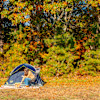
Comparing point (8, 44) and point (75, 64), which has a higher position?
point (8, 44)

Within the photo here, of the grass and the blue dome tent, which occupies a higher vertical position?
the blue dome tent

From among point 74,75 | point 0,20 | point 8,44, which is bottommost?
point 74,75

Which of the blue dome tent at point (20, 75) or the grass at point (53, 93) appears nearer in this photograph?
the grass at point (53, 93)

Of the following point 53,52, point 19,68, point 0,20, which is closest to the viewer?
point 19,68

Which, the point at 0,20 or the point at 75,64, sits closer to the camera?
the point at 75,64

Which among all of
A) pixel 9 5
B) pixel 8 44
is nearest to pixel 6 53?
pixel 8 44

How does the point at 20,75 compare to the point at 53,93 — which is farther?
the point at 20,75

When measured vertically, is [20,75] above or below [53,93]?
above

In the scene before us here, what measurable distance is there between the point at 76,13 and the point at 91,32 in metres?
3.19

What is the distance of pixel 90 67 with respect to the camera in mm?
18188

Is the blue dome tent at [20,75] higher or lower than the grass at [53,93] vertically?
higher

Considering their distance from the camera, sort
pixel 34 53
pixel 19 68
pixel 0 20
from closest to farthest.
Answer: pixel 19 68, pixel 34 53, pixel 0 20

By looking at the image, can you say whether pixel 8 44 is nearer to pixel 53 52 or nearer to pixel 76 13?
pixel 53 52

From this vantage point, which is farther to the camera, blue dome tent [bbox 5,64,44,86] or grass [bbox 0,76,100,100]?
blue dome tent [bbox 5,64,44,86]
